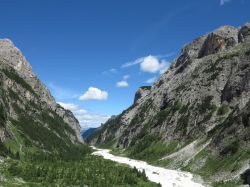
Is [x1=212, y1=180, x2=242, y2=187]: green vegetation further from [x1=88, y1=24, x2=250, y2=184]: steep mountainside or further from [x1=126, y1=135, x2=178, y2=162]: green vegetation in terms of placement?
[x1=126, y1=135, x2=178, y2=162]: green vegetation

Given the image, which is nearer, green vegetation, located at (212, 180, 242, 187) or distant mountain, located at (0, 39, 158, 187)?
distant mountain, located at (0, 39, 158, 187)

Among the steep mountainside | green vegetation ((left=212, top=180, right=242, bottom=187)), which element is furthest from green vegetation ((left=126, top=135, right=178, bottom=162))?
green vegetation ((left=212, top=180, right=242, bottom=187))

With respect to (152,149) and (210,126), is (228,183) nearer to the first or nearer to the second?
(210,126)

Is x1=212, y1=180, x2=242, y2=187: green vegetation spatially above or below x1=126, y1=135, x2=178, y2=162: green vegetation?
below

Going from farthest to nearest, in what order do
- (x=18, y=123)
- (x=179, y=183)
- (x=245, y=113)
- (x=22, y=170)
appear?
(x=18, y=123) < (x=245, y=113) < (x=179, y=183) < (x=22, y=170)

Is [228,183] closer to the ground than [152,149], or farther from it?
closer to the ground

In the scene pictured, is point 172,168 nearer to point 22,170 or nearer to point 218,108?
point 218,108

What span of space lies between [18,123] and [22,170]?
300 ft

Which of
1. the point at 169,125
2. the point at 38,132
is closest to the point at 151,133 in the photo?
the point at 169,125

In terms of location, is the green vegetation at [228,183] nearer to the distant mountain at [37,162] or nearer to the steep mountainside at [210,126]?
the steep mountainside at [210,126]

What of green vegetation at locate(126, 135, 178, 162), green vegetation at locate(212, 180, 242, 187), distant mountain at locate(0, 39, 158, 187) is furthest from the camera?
green vegetation at locate(126, 135, 178, 162)

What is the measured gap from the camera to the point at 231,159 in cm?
9794

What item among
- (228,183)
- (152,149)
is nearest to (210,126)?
(152,149)

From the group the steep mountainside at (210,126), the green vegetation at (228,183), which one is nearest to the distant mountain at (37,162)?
the green vegetation at (228,183)
